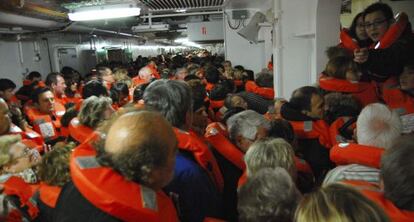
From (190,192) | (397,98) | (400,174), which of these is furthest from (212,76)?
(400,174)

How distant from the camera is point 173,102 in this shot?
1773mm

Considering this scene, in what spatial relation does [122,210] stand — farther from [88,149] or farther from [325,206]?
[325,206]

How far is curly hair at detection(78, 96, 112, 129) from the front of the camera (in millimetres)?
2711

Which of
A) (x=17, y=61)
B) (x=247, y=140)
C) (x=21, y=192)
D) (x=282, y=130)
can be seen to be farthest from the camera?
(x=17, y=61)

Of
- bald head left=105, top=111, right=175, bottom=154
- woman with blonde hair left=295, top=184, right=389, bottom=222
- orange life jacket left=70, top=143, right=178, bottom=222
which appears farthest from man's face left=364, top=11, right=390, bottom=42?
orange life jacket left=70, top=143, right=178, bottom=222

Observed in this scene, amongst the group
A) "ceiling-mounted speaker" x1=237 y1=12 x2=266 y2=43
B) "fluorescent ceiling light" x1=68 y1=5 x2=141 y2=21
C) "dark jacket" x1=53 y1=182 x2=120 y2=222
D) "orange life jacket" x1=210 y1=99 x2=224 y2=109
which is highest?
"fluorescent ceiling light" x1=68 y1=5 x2=141 y2=21

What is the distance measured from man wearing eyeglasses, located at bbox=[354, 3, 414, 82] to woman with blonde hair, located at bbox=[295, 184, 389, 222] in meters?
1.57

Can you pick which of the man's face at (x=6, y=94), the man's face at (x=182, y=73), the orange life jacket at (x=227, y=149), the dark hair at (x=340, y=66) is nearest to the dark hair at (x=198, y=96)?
the orange life jacket at (x=227, y=149)

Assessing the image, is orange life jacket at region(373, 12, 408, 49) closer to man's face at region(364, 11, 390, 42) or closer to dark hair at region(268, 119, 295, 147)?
man's face at region(364, 11, 390, 42)

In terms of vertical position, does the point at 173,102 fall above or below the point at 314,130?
above

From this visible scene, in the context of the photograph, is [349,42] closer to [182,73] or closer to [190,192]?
[190,192]

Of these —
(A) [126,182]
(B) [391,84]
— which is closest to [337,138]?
(B) [391,84]

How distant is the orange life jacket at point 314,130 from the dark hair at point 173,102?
3.21ft

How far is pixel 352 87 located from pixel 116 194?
214 centimetres
